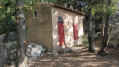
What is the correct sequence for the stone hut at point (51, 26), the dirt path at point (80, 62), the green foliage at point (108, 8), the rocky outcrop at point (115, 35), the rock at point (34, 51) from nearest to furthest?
the dirt path at point (80, 62), the green foliage at point (108, 8), the rock at point (34, 51), the stone hut at point (51, 26), the rocky outcrop at point (115, 35)

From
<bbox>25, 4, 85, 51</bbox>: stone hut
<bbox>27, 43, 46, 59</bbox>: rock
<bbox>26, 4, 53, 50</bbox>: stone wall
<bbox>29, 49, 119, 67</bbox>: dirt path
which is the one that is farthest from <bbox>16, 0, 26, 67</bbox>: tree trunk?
<bbox>26, 4, 53, 50</bbox>: stone wall

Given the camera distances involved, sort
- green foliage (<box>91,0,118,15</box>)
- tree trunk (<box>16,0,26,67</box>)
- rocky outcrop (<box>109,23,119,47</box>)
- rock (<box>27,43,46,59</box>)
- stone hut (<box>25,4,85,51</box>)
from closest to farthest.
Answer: tree trunk (<box>16,0,26,67</box>) < green foliage (<box>91,0,118,15</box>) < rock (<box>27,43,46,59</box>) < stone hut (<box>25,4,85,51</box>) < rocky outcrop (<box>109,23,119,47</box>)

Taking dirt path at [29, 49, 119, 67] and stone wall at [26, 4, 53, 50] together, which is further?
stone wall at [26, 4, 53, 50]

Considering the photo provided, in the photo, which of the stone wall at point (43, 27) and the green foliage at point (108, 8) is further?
the stone wall at point (43, 27)

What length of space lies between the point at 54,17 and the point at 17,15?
17.9 feet

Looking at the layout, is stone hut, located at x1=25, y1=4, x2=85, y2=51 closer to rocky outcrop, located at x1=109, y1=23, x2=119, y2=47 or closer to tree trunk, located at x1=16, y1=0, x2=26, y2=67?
rocky outcrop, located at x1=109, y1=23, x2=119, y2=47

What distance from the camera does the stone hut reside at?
28.2ft

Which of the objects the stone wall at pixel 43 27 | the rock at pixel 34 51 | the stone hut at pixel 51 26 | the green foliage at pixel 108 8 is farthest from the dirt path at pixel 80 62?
the green foliage at pixel 108 8

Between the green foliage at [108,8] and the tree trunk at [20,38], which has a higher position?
the green foliage at [108,8]

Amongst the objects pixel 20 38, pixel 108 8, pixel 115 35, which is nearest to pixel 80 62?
pixel 108 8

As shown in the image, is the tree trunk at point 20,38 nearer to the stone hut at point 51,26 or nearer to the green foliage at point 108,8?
the stone hut at point 51,26

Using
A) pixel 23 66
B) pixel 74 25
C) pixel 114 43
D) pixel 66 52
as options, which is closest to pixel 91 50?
pixel 66 52

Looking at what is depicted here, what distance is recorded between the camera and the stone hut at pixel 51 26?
28.2ft

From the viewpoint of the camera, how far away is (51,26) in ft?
27.9
